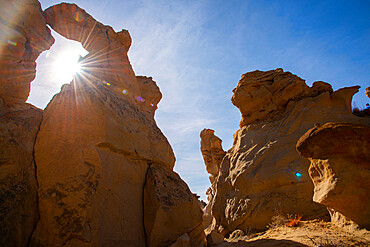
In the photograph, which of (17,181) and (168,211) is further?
(168,211)

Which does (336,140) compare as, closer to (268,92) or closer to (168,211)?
(168,211)

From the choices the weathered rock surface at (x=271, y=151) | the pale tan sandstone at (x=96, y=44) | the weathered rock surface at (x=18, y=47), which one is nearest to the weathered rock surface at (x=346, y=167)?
the weathered rock surface at (x=271, y=151)

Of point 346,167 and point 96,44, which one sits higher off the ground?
point 96,44

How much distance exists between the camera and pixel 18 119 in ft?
16.9

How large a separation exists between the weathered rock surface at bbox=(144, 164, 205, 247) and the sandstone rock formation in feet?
8.30

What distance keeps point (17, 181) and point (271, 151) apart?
29.3 feet

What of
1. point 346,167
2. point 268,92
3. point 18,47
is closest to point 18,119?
point 18,47

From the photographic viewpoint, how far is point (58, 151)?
16.5 feet

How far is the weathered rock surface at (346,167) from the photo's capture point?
16.0 ft

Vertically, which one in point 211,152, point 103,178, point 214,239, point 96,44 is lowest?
point 214,239

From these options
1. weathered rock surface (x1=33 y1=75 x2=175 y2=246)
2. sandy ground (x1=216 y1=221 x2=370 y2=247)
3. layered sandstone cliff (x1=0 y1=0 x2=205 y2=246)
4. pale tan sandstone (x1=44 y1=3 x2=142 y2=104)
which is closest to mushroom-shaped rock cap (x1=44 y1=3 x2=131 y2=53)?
pale tan sandstone (x1=44 y1=3 x2=142 y2=104)

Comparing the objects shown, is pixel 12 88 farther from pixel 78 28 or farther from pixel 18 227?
pixel 78 28

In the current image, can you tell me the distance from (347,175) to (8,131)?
7178 millimetres

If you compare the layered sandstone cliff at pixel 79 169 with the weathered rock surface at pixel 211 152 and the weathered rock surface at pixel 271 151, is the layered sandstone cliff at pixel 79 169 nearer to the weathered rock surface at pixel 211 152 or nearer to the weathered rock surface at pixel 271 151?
the weathered rock surface at pixel 271 151
